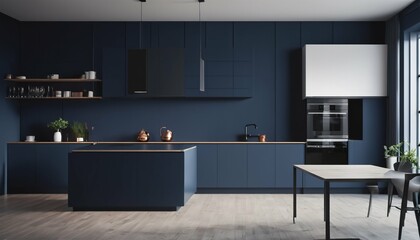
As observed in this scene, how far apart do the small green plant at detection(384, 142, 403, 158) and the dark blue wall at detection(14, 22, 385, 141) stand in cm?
139

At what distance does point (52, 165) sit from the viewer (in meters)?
9.18

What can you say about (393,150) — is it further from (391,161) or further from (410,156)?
(410,156)

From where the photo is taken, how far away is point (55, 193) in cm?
922

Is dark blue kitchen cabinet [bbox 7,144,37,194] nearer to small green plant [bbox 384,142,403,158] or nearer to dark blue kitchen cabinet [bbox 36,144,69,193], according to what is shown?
dark blue kitchen cabinet [bbox 36,144,69,193]

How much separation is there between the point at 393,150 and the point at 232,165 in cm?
241

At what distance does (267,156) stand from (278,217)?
8.35 feet

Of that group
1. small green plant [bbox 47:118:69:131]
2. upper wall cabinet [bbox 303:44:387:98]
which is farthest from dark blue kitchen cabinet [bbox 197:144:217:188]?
small green plant [bbox 47:118:69:131]

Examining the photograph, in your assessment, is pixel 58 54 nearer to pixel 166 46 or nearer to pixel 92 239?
pixel 166 46

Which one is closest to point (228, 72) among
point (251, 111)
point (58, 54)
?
point (251, 111)

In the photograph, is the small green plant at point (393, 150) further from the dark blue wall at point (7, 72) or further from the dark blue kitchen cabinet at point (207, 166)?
the dark blue wall at point (7, 72)

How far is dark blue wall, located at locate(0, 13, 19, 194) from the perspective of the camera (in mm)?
9039

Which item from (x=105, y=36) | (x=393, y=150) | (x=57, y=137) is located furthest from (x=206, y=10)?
(x=393, y=150)

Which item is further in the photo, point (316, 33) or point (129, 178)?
point (316, 33)

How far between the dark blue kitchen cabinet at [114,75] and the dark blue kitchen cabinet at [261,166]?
2.20 m
